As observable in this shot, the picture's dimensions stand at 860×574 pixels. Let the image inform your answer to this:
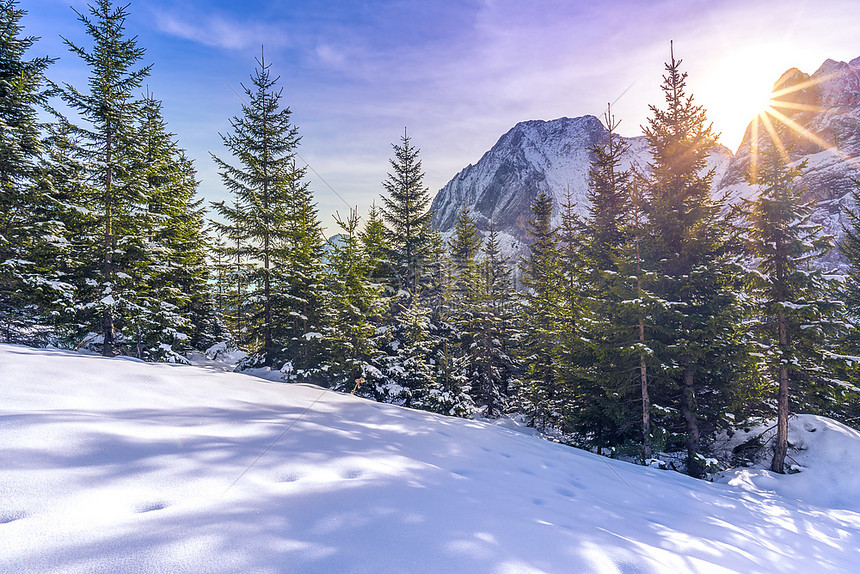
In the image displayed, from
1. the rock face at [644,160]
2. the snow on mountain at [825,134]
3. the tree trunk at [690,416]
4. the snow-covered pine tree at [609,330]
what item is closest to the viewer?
the tree trunk at [690,416]

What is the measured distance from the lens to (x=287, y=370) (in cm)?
1469

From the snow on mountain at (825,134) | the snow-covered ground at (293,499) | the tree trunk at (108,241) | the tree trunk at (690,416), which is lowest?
the tree trunk at (690,416)

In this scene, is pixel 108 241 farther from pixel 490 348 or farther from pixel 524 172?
pixel 524 172

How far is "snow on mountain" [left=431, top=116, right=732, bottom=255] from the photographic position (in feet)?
496

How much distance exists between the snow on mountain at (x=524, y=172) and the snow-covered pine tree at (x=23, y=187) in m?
128

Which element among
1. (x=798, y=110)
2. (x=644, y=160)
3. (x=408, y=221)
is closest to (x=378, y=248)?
(x=408, y=221)

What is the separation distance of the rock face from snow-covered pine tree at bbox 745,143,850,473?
185 centimetres

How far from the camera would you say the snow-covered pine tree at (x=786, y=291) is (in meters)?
11.1

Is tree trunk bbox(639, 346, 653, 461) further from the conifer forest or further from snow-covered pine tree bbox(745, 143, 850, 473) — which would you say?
snow-covered pine tree bbox(745, 143, 850, 473)

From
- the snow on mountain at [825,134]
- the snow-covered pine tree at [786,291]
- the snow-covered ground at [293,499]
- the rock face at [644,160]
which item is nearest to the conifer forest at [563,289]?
the snow-covered pine tree at [786,291]

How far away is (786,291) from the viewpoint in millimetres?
11453

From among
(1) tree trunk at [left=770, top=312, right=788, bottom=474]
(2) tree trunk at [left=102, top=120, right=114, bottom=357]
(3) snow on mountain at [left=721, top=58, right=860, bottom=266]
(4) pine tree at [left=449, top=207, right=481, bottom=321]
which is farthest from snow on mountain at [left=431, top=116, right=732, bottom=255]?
(2) tree trunk at [left=102, top=120, right=114, bottom=357]

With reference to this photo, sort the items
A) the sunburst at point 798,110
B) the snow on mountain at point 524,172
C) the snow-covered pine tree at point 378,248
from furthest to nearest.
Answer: the snow on mountain at point 524,172 < the sunburst at point 798,110 < the snow-covered pine tree at point 378,248

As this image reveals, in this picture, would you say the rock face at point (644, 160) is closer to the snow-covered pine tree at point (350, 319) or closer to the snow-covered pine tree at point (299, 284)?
the snow-covered pine tree at point (350, 319)
